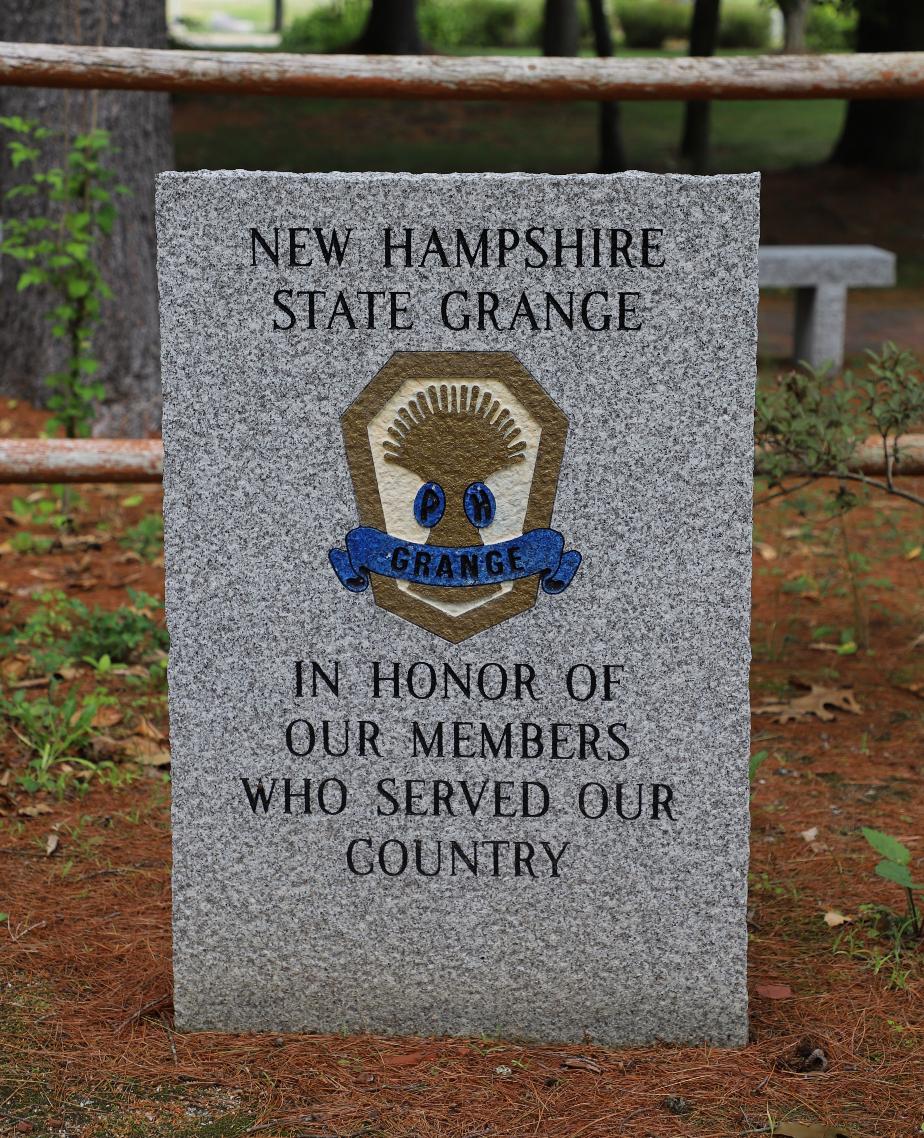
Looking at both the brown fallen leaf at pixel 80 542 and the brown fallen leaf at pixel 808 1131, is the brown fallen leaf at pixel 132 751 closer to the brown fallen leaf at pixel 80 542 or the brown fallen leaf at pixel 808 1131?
the brown fallen leaf at pixel 80 542

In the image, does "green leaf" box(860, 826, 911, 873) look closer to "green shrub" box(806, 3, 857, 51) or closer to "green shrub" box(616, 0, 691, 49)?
"green shrub" box(806, 3, 857, 51)

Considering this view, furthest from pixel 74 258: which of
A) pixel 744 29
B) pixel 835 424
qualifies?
pixel 744 29

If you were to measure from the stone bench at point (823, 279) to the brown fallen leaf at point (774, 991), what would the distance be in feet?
21.8

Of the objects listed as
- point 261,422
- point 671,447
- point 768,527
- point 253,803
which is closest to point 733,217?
point 671,447

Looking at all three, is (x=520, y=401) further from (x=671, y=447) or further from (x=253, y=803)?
(x=253, y=803)

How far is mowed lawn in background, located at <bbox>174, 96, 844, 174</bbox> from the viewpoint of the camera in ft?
60.3

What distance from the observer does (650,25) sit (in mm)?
36094

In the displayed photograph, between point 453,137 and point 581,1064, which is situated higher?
point 453,137

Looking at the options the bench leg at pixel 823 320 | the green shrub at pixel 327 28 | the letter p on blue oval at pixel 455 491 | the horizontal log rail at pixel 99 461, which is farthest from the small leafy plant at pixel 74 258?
the green shrub at pixel 327 28

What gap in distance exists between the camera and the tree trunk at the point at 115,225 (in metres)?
6.04

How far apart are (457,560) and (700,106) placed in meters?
15.3

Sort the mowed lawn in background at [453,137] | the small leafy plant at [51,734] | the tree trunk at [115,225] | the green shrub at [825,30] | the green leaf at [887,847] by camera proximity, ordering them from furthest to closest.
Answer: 1. the green shrub at [825,30]
2. the mowed lawn in background at [453,137]
3. the tree trunk at [115,225]
4. the small leafy plant at [51,734]
5. the green leaf at [887,847]

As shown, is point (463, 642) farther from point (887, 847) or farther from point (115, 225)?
point (115, 225)

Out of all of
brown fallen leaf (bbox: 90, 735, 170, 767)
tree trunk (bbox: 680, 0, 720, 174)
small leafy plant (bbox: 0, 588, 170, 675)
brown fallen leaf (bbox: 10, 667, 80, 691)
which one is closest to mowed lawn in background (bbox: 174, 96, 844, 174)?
tree trunk (bbox: 680, 0, 720, 174)
